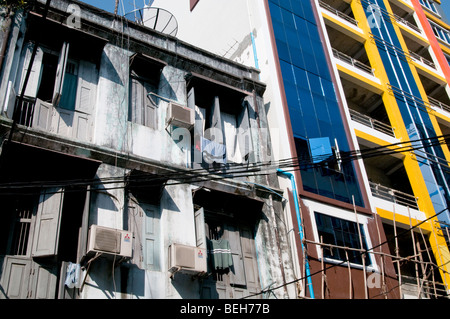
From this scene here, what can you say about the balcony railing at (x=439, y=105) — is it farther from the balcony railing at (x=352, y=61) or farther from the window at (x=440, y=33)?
the window at (x=440, y=33)

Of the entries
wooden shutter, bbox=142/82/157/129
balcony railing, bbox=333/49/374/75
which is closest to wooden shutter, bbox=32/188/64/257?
wooden shutter, bbox=142/82/157/129

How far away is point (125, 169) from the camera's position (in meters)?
10.1

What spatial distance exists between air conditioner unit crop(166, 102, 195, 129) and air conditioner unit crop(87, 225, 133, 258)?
337 cm

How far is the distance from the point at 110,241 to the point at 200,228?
7.58 ft

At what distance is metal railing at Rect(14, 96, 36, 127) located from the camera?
948 cm

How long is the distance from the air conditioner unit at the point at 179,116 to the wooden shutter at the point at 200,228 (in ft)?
7.15

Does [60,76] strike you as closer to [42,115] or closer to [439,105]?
[42,115]

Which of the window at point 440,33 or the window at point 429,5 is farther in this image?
the window at point 429,5

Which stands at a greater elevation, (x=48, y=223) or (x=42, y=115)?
(x=42, y=115)

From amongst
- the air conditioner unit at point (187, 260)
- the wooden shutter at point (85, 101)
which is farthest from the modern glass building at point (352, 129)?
the wooden shutter at point (85, 101)

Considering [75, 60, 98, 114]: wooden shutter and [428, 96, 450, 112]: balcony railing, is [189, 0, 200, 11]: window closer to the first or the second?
[75, 60, 98, 114]: wooden shutter

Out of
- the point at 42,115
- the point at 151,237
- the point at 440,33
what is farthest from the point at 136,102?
the point at 440,33

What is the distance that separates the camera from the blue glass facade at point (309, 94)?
13336mm
